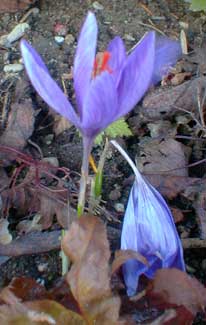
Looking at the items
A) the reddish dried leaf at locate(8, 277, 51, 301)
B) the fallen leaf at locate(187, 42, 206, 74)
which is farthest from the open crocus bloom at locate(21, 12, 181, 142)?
the fallen leaf at locate(187, 42, 206, 74)

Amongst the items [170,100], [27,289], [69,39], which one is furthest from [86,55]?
[69,39]

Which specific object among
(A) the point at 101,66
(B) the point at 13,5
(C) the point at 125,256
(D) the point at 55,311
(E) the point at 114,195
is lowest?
(D) the point at 55,311

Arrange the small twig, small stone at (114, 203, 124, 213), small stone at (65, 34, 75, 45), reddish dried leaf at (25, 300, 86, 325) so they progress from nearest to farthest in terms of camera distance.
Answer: reddish dried leaf at (25, 300, 86, 325) → small stone at (114, 203, 124, 213) → the small twig → small stone at (65, 34, 75, 45)

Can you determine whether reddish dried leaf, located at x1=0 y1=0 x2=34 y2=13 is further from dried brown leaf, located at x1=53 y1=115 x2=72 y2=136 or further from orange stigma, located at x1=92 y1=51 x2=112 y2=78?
orange stigma, located at x1=92 y1=51 x2=112 y2=78

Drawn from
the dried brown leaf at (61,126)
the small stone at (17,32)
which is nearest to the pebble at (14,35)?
the small stone at (17,32)

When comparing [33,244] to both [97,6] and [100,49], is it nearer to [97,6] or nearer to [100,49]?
[100,49]
